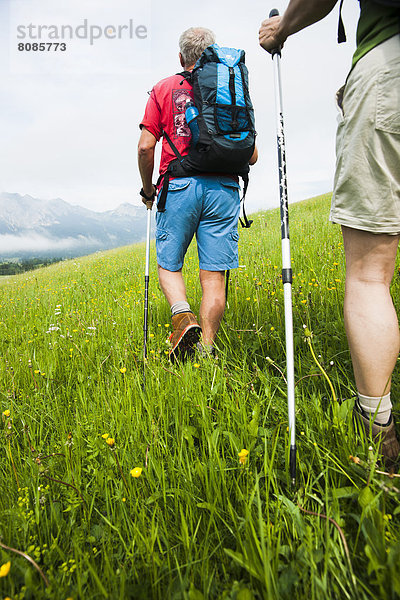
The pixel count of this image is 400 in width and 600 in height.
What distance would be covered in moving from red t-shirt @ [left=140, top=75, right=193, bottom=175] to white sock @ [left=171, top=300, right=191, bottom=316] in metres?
1.26

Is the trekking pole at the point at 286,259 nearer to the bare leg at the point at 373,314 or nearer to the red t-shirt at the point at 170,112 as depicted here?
the bare leg at the point at 373,314

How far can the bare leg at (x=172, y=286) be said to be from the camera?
3191 millimetres

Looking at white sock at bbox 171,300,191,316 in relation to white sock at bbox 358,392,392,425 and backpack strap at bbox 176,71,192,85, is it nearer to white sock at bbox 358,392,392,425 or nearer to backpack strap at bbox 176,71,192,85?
white sock at bbox 358,392,392,425

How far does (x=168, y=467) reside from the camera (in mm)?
1625

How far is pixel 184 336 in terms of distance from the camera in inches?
110

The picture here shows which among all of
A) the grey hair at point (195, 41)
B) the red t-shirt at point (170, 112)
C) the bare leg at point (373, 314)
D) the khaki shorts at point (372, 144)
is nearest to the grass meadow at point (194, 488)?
the bare leg at point (373, 314)

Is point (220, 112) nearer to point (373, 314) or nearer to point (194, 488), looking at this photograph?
point (373, 314)

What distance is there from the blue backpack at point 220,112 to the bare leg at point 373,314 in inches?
62.9

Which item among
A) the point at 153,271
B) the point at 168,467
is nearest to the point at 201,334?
the point at 168,467

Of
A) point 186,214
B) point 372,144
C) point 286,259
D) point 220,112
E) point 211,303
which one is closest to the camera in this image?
point 372,144

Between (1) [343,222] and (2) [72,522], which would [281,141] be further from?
(2) [72,522]

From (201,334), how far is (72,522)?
1695mm

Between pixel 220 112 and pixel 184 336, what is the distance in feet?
6.03

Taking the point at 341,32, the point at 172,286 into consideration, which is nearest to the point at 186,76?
the point at 341,32
